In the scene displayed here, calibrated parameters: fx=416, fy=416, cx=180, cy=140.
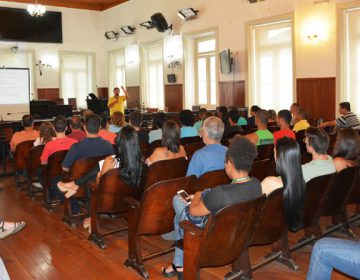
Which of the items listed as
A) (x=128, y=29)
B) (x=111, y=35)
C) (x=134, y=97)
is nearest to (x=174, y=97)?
(x=134, y=97)

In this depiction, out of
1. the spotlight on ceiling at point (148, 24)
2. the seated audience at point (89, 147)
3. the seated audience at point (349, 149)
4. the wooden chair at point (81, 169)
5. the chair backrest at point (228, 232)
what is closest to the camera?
the chair backrest at point (228, 232)

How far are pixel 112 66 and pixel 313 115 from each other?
390 inches

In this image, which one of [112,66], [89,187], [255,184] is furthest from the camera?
[112,66]

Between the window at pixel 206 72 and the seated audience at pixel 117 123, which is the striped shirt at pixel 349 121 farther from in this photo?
the window at pixel 206 72

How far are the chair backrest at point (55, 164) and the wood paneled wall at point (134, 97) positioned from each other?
10684 millimetres

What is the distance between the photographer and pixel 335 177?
10.6ft

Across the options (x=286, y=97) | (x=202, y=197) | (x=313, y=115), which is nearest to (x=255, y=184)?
(x=202, y=197)

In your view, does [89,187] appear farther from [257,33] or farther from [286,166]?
[257,33]

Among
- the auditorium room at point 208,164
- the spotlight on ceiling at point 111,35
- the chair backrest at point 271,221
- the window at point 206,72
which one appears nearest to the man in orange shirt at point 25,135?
the auditorium room at point 208,164

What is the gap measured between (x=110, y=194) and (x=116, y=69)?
1379cm

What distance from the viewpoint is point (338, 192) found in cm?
341

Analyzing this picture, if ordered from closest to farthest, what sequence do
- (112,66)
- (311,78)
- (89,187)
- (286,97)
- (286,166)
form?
(286,166)
(89,187)
(311,78)
(286,97)
(112,66)

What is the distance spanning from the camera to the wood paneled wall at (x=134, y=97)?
15.5m

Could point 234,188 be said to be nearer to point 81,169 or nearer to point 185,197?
point 185,197
